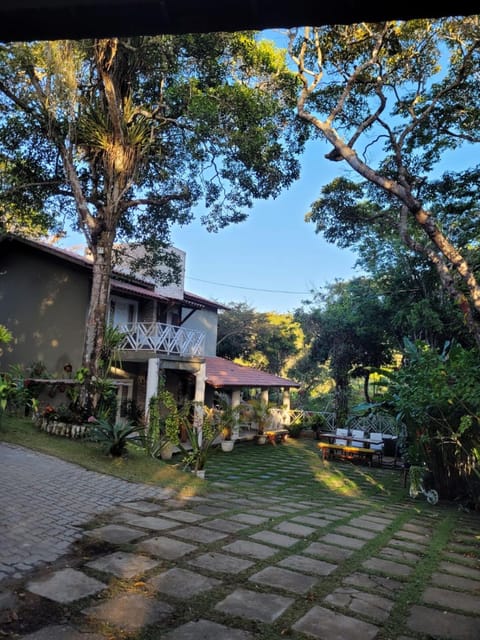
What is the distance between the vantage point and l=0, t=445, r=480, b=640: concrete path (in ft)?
9.98

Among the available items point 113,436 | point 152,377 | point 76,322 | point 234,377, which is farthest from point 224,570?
point 234,377

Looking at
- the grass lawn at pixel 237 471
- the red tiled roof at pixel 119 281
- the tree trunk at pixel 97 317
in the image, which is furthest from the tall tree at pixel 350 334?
the tree trunk at pixel 97 317

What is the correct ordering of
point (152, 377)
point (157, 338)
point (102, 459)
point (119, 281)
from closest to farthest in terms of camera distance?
point (102, 459) < point (152, 377) < point (157, 338) < point (119, 281)

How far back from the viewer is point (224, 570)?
157 inches

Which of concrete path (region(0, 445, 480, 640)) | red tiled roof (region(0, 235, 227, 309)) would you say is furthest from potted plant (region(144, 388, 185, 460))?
red tiled roof (region(0, 235, 227, 309))

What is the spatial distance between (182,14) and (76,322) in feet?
46.5

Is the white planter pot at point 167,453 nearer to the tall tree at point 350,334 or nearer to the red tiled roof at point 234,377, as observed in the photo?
the red tiled roof at point 234,377

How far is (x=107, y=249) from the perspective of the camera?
11539 mm

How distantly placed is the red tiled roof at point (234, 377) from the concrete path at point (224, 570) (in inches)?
367

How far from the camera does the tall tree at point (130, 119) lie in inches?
438

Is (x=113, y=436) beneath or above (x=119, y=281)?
beneath

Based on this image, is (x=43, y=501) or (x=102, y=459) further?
(x=102, y=459)

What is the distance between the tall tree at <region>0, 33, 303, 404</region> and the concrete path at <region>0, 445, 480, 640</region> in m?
5.71

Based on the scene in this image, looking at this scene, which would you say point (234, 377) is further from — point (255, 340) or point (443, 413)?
point (443, 413)
